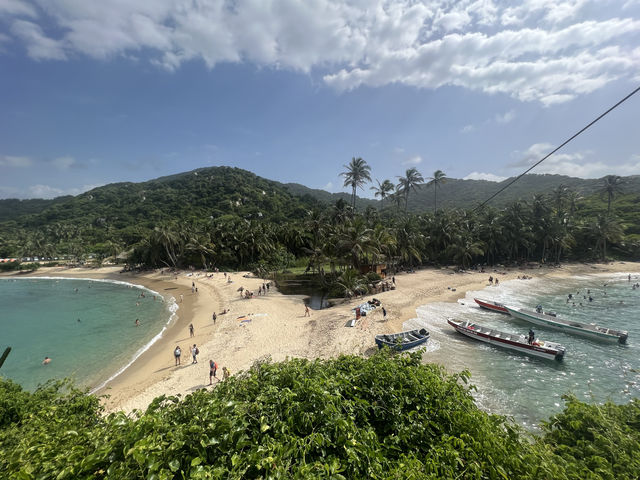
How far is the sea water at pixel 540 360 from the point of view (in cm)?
1344

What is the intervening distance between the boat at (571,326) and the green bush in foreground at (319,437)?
63.7 ft

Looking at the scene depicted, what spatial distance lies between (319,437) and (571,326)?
28.2 meters

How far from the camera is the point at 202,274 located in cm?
4906

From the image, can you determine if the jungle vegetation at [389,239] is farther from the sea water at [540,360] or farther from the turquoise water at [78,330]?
the turquoise water at [78,330]

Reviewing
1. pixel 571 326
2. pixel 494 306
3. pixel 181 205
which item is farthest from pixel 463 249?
pixel 181 205

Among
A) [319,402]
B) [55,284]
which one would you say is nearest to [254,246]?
[55,284]

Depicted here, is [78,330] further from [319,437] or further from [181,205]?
[181,205]

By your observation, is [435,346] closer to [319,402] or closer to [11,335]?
[319,402]

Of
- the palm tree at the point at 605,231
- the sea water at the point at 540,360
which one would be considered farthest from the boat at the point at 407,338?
the palm tree at the point at 605,231

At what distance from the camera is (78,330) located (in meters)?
26.3

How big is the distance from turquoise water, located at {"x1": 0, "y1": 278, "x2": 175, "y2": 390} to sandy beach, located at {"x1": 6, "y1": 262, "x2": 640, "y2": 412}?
2.20 m

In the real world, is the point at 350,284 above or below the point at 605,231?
below

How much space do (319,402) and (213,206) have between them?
4672 inches

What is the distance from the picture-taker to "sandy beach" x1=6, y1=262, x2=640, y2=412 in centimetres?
1580
